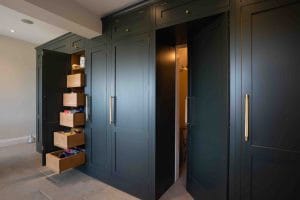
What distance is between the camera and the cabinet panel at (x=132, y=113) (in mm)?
2086

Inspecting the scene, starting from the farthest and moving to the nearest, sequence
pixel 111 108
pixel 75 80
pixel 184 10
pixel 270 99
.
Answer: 1. pixel 75 80
2. pixel 111 108
3. pixel 184 10
4. pixel 270 99

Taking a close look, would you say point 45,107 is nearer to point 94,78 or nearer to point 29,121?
point 94,78

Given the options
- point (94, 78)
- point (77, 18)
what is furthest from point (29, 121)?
point (77, 18)

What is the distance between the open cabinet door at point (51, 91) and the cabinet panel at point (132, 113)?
1.15 meters

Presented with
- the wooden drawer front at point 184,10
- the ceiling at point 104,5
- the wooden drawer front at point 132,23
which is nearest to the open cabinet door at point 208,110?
the wooden drawer front at point 184,10

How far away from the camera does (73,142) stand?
103 inches

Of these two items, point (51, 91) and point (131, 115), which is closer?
point (131, 115)

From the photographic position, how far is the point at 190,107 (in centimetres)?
218

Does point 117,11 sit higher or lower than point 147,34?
higher

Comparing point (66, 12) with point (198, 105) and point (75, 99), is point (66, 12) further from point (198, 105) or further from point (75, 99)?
point (198, 105)

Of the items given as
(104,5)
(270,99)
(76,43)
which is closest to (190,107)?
(270,99)

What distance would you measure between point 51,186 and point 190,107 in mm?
2179

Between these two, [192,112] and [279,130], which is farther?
[192,112]

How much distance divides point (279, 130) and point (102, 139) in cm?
210
